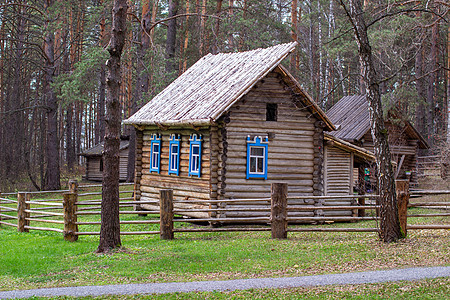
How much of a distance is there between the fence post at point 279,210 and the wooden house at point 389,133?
18843mm

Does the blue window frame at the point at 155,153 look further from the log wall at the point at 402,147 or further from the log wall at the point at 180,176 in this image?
the log wall at the point at 402,147

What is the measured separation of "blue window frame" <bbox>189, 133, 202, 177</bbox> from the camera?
747 inches

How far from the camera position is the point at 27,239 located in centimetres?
1584

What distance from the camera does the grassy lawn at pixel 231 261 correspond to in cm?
911

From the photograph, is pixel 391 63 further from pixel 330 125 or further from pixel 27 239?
pixel 27 239

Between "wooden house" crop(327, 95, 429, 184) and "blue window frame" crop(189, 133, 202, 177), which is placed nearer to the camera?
"blue window frame" crop(189, 133, 202, 177)

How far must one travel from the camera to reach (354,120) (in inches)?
1356

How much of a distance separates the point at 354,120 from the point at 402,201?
2192cm

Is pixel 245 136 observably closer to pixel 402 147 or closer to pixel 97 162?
pixel 402 147

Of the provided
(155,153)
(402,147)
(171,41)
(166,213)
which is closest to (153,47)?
(171,41)

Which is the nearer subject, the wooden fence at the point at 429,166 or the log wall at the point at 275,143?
the log wall at the point at 275,143

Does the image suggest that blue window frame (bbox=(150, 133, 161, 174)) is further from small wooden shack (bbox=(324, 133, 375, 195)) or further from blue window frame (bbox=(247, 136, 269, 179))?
small wooden shack (bbox=(324, 133, 375, 195))

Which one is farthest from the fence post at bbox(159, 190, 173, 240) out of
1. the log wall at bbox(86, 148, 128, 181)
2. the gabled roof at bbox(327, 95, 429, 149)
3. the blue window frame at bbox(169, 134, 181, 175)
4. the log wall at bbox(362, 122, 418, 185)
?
the log wall at bbox(86, 148, 128, 181)

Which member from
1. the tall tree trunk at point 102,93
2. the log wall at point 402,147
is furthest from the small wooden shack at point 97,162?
the log wall at point 402,147
